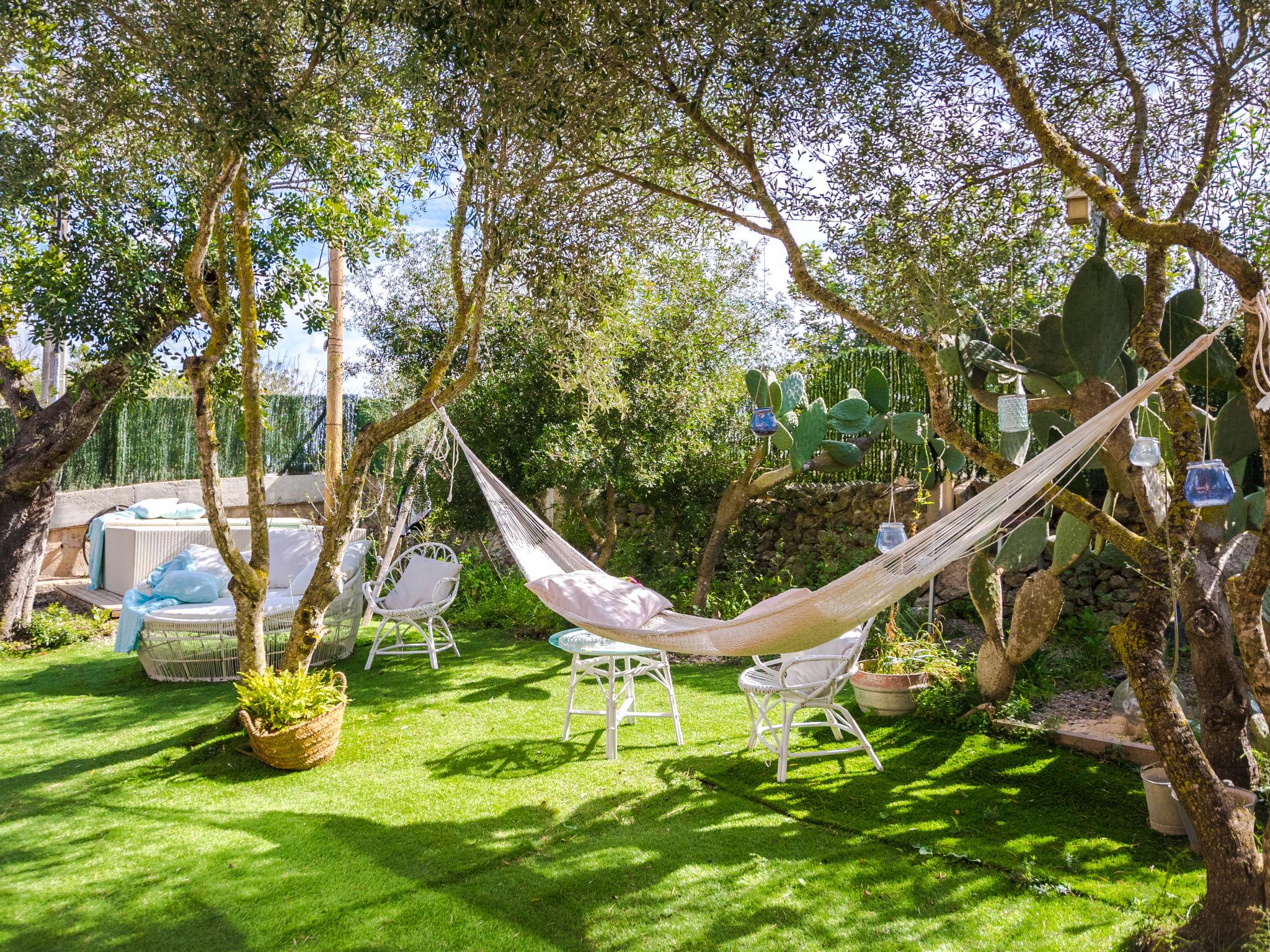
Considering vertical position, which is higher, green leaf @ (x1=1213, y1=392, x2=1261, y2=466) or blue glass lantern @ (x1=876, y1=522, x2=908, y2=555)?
green leaf @ (x1=1213, y1=392, x2=1261, y2=466)

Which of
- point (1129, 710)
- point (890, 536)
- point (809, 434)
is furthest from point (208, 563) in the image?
point (1129, 710)

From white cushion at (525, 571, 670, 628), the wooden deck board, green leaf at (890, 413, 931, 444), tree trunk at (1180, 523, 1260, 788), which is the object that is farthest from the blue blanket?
tree trunk at (1180, 523, 1260, 788)

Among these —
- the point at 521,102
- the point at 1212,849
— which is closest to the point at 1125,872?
the point at 1212,849

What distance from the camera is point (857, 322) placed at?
8.46 ft

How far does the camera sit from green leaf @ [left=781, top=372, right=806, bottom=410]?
4988 mm

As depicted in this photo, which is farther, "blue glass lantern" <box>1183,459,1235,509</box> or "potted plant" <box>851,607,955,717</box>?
"potted plant" <box>851,607,955,717</box>

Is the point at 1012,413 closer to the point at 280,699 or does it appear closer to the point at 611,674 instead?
the point at 611,674

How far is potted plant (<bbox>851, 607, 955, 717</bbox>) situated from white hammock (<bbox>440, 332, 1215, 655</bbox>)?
138cm

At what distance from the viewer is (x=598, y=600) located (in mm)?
2953

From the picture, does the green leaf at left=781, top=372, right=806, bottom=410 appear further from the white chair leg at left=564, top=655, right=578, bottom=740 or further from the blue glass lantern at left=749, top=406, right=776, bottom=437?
the white chair leg at left=564, top=655, right=578, bottom=740

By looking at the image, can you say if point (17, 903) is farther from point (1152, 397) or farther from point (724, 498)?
point (724, 498)

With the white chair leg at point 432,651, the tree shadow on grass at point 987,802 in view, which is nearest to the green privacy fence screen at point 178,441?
the white chair leg at point 432,651

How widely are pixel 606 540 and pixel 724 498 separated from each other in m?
1.01

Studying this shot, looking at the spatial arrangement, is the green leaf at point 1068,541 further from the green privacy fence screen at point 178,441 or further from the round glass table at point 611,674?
→ the green privacy fence screen at point 178,441
